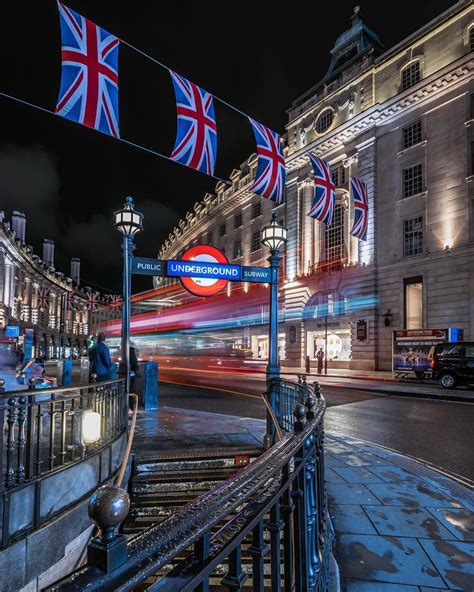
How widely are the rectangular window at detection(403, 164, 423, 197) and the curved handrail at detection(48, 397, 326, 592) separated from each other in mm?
32320

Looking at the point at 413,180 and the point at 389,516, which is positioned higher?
the point at 413,180

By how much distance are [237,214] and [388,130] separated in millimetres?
24726

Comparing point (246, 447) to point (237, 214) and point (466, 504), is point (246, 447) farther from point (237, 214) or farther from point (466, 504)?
point (237, 214)

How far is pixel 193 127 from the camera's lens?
34.3 feet

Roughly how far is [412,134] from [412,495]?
30849 millimetres

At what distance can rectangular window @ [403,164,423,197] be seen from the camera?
3061 centimetres

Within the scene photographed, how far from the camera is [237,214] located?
54.5 metres

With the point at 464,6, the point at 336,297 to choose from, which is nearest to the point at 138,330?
the point at 336,297

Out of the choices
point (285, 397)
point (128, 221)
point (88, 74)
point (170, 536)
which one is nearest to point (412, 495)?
point (285, 397)

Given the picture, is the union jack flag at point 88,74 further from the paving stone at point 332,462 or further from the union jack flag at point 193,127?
the paving stone at point 332,462

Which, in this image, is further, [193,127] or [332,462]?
[193,127]

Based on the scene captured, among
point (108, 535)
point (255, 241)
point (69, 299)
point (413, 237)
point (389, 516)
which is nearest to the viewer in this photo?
point (108, 535)

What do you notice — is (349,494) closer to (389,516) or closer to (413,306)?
(389,516)

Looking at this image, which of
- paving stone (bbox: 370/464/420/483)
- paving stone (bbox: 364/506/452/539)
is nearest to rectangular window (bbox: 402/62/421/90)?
paving stone (bbox: 370/464/420/483)
